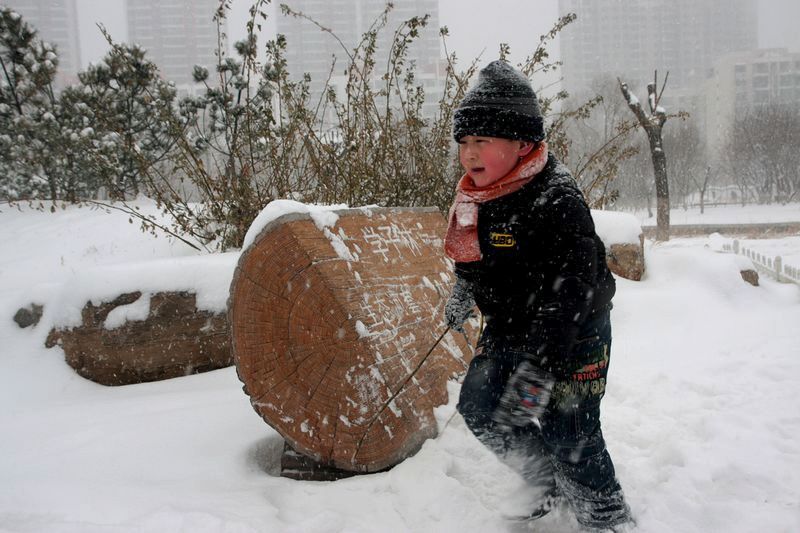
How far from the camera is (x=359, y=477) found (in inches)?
79.8

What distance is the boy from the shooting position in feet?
5.20

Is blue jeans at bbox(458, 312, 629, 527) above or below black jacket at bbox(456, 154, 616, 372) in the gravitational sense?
below

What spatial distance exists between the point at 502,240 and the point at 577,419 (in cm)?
61

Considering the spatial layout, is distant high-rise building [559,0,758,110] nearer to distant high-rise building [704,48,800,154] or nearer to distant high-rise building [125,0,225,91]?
distant high-rise building [704,48,800,154]

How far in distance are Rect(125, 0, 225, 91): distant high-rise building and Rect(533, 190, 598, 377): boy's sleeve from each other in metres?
69.4

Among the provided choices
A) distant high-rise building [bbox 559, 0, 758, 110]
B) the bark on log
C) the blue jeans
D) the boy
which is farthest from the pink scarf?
distant high-rise building [bbox 559, 0, 758, 110]

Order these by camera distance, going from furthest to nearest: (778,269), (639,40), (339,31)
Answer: (639,40) → (339,31) → (778,269)

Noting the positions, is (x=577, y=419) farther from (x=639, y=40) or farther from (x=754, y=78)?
(x=639, y=40)

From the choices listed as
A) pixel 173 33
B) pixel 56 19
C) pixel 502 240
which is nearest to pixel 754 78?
pixel 173 33

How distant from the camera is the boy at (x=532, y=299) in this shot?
1585 millimetres

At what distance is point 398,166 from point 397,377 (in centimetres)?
333

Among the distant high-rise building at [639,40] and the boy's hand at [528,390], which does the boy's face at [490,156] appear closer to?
the boy's hand at [528,390]

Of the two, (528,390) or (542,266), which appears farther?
(542,266)

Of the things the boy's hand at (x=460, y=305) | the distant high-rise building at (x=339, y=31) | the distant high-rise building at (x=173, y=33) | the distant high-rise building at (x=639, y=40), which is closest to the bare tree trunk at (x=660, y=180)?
the boy's hand at (x=460, y=305)
